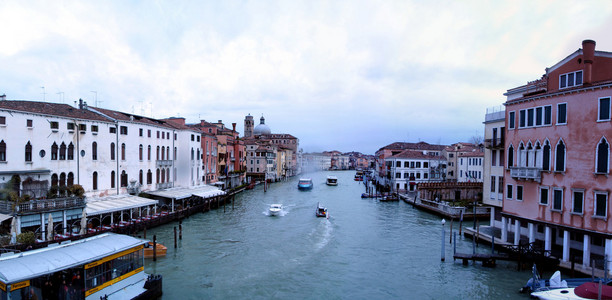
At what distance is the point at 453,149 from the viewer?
215 ft

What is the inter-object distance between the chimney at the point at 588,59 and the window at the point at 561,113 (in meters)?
1.28

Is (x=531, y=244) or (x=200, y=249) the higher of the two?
(x=531, y=244)

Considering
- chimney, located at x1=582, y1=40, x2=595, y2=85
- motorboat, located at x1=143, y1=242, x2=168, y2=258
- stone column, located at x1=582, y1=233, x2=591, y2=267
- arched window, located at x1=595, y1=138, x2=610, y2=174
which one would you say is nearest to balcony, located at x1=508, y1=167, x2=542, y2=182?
arched window, located at x1=595, y1=138, x2=610, y2=174

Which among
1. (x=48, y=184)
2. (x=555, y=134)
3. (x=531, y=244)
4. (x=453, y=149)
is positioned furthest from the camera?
(x=453, y=149)

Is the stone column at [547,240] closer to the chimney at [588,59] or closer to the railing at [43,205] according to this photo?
the chimney at [588,59]

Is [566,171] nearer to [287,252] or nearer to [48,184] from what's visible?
[287,252]

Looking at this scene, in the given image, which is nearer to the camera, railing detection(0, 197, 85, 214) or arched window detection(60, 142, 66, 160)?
railing detection(0, 197, 85, 214)

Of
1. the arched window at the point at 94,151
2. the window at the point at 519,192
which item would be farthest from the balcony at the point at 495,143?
the arched window at the point at 94,151

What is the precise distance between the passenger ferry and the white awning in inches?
389

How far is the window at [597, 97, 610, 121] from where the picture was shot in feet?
50.3

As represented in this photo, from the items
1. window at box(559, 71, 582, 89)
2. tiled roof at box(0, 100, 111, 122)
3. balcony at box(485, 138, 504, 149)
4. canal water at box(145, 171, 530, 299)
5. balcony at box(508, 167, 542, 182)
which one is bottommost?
canal water at box(145, 171, 530, 299)

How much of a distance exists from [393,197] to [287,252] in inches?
1202

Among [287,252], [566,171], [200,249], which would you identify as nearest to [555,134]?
[566,171]

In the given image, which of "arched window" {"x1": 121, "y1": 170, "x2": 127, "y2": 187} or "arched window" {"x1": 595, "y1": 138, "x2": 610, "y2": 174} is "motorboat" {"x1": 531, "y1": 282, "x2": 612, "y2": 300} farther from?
"arched window" {"x1": 121, "y1": 170, "x2": 127, "y2": 187}
